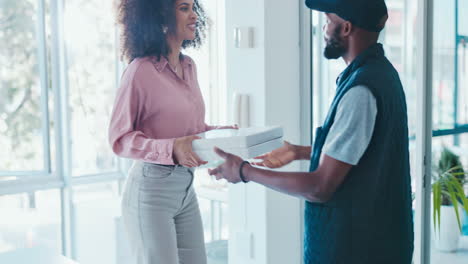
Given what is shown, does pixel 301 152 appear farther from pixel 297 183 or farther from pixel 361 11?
pixel 361 11

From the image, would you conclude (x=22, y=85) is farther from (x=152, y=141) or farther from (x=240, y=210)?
(x=152, y=141)

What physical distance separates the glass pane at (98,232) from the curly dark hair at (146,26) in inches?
67.8

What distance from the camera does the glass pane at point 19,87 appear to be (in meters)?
3.07

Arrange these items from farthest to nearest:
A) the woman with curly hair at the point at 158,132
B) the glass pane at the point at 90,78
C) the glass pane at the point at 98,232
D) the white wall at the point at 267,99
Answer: the glass pane at the point at 90,78
the glass pane at the point at 98,232
the white wall at the point at 267,99
the woman with curly hair at the point at 158,132

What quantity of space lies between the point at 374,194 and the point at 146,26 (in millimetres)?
940

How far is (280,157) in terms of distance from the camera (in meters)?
1.58

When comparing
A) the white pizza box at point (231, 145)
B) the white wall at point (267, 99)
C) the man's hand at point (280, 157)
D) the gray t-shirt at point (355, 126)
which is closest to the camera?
the gray t-shirt at point (355, 126)

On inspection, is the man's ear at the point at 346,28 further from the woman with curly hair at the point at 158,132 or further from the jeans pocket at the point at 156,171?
the jeans pocket at the point at 156,171

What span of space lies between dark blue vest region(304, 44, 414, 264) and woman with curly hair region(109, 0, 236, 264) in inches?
17.4

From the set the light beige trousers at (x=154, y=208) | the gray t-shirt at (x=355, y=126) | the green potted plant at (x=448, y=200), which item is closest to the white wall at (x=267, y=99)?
the green potted plant at (x=448, y=200)

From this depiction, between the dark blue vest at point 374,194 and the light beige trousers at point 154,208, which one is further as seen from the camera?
the light beige trousers at point 154,208

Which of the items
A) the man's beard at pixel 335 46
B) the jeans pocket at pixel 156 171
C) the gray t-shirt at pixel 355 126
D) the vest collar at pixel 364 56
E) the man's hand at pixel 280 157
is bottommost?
the jeans pocket at pixel 156 171

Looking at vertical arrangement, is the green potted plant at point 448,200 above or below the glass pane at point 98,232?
above

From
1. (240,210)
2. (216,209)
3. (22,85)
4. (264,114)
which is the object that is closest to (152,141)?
(264,114)
